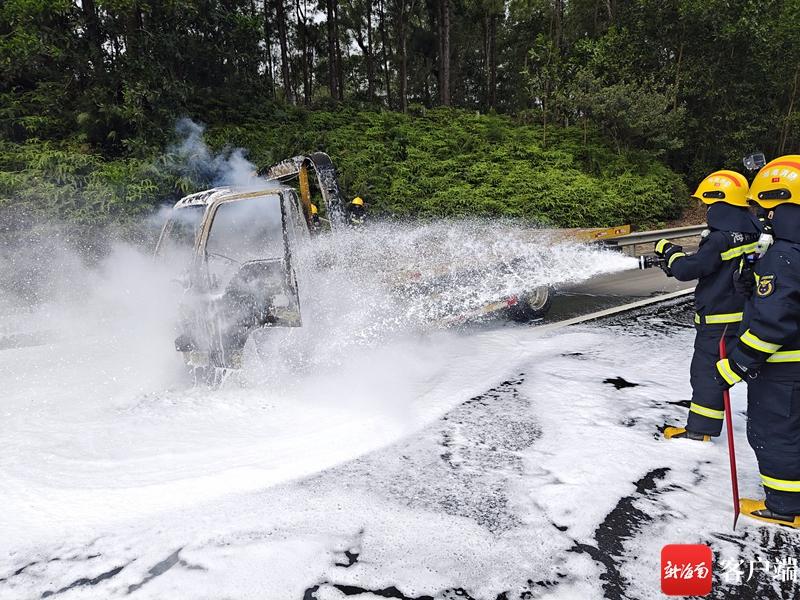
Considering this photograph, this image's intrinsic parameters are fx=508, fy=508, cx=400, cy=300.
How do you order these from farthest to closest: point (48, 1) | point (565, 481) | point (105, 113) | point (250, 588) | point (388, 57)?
point (388, 57) < point (105, 113) < point (48, 1) < point (565, 481) < point (250, 588)

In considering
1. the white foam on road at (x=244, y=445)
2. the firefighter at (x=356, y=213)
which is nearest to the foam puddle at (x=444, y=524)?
the white foam on road at (x=244, y=445)

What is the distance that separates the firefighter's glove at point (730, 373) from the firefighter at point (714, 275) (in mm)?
829

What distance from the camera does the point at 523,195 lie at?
14.3m

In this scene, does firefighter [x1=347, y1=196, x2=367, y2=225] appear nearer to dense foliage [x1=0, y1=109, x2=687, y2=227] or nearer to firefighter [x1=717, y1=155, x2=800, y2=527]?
firefighter [x1=717, y1=155, x2=800, y2=527]

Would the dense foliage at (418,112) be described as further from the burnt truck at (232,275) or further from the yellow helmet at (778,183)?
the yellow helmet at (778,183)

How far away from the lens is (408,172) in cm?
1498

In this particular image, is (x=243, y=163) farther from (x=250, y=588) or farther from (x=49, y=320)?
(x=250, y=588)

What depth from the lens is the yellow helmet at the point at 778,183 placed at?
2.47m

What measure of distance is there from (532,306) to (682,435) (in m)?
3.43

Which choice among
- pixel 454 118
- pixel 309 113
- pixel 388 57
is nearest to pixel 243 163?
pixel 309 113

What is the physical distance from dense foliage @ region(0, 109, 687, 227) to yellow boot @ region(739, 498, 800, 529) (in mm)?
10499

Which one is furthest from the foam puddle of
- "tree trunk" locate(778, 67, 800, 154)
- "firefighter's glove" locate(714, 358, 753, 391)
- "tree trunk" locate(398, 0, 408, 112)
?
"tree trunk" locate(398, 0, 408, 112)

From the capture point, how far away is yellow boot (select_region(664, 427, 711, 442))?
11.8ft

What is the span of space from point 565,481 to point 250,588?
1.89 meters
